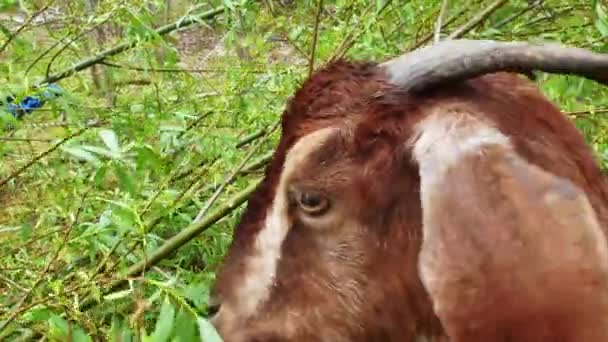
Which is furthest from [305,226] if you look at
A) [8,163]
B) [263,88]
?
[8,163]

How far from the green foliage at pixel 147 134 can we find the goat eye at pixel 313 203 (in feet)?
1.12

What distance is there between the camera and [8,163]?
4.01 metres

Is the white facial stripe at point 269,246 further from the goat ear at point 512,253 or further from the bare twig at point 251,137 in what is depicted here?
the bare twig at point 251,137

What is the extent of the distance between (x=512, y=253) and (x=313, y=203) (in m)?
0.59

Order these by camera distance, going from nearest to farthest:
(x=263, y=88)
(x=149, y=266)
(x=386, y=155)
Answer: (x=386, y=155) < (x=149, y=266) < (x=263, y=88)

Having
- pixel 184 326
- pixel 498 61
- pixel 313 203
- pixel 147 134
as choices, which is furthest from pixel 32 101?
pixel 498 61

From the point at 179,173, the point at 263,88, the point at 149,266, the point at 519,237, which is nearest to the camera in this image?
the point at 519,237

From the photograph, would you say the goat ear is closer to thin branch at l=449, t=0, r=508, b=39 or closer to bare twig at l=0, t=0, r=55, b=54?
bare twig at l=0, t=0, r=55, b=54

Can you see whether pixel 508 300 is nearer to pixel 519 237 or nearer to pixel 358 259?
pixel 519 237

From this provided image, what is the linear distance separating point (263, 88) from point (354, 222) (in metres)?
1.69

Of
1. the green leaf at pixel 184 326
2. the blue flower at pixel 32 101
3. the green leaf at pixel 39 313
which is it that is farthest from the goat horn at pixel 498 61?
the blue flower at pixel 32 101

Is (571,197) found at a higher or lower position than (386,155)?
lower

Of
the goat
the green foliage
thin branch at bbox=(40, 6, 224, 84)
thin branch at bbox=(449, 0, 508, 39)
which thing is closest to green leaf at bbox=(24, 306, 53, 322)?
the green foliage

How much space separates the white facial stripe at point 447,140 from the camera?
2078 mm
